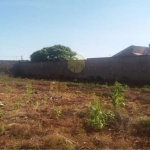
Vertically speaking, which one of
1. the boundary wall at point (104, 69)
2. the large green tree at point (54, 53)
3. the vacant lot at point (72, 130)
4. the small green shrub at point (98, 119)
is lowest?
the vacant lot at point (72, 130)

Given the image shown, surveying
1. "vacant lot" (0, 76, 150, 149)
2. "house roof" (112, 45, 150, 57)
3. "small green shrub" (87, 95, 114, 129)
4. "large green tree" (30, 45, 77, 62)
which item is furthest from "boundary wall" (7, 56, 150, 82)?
"small green shrub" (87, 95, 114, 129)

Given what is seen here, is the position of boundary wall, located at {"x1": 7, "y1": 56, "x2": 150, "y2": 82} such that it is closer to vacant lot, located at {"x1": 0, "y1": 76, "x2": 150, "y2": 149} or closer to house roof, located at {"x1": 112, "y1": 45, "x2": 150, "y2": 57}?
vacant lot, located at {"x1": 0, "y1": 76, "x2": 150, "y2": 149}

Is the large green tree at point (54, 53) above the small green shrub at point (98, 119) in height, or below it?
above

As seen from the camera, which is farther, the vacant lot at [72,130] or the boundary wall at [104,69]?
the boundary wall at [104,69]

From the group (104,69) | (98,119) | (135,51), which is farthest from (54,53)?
(98,119)

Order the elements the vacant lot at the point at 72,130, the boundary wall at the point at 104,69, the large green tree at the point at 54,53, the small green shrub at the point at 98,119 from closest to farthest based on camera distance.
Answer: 1. the vacant lot at the point at 72,130
2. the small green shrub at the point at 98,119
3. the boundary wall at the point at 104,69
4. the large green tree at the point at 54,53

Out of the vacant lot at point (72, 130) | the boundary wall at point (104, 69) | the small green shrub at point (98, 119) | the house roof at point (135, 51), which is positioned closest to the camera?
the vacant lot at point (72, 130)

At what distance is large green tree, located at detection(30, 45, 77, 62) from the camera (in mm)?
26266

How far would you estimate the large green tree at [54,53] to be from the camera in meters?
26.3

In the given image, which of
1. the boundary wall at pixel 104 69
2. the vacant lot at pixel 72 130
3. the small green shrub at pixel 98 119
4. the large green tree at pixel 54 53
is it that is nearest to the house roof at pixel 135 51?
the large green tree at pixel 54 53

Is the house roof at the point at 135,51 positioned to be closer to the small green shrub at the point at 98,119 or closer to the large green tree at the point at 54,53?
the large green tree at the point at 54,53

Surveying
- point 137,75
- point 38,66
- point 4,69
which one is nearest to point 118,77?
point 137,75

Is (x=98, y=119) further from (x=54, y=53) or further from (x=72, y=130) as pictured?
(x=54, y=53)

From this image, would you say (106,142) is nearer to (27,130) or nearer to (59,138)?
(59,138)
